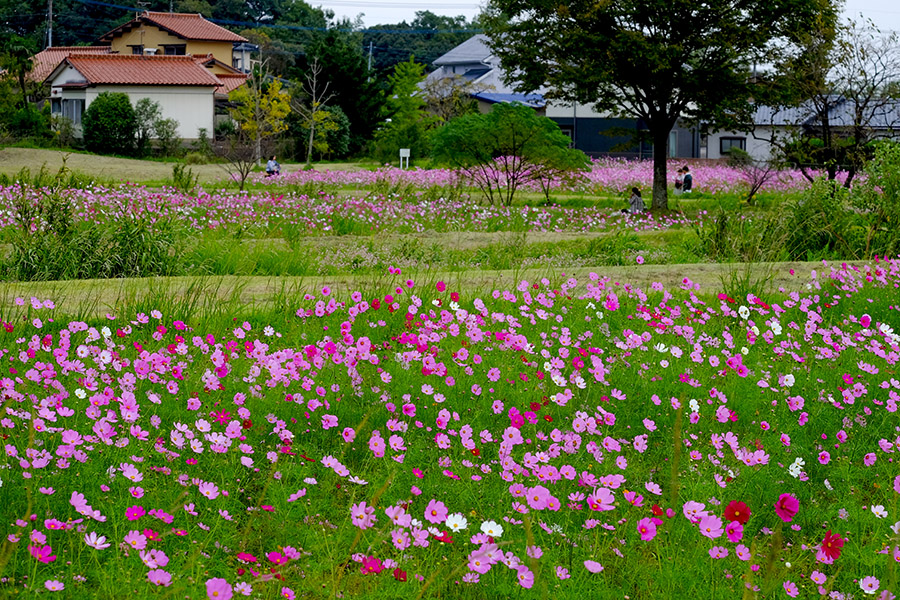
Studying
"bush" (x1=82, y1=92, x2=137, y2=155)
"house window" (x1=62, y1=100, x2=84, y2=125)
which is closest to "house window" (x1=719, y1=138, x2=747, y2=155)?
"bush" (x1=82, y1=92, x2=137, y2=155)

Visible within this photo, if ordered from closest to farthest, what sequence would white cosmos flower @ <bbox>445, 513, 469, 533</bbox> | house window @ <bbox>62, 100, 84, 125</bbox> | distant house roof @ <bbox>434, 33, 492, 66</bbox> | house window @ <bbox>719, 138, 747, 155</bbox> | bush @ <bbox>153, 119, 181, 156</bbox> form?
white cosmos flower @ <bbox>445, 513, 469, 533</bbox>
bush @ <bbox>153, 119, 181, 156</bbox>
house window @ <bbox>62, 100, 84, 125</bbox>
house window @ <bbox>719, 138, 747, 155</bbox>
distant house roof @ <bbox>434, 33, 492, 66</bbox>

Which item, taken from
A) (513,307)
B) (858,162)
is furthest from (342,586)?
(858,162)

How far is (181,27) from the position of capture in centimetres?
5850

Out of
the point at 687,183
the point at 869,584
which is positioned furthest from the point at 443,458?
the point at 687,183

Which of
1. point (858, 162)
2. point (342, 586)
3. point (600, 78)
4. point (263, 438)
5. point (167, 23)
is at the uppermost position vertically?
point (167, 23)

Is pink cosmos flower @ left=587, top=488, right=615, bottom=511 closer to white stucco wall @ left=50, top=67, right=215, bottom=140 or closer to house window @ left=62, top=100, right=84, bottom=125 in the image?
white stucco wall @ left=50, top=67, right=215, bottom=140

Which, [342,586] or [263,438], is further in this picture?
[263,438]

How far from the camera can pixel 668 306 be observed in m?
6.44

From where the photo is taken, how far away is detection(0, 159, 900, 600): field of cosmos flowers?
9.48ft

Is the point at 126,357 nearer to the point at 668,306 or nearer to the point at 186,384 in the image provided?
the point at 186,384

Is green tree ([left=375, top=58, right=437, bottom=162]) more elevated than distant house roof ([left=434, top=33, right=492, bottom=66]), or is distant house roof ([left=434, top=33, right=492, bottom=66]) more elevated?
distant house roof ([left=434, top=33, right=492, bottom=66])

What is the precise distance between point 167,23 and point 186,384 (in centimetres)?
5831

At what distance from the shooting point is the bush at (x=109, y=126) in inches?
1528

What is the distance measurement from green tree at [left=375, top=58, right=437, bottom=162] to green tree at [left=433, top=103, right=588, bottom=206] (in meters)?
19.0
